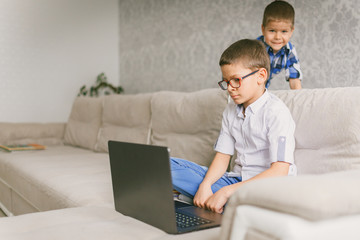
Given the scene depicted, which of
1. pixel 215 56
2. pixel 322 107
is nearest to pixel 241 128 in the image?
pixel 322 107

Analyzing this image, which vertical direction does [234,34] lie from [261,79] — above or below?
above

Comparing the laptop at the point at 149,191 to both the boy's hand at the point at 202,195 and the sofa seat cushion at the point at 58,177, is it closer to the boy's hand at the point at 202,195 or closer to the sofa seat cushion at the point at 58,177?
the boy's hand at the point at 202,195

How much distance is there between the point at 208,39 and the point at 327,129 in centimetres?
186

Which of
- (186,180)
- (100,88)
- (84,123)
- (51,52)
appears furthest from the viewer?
(100,88)

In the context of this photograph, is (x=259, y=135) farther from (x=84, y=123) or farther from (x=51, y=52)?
(x=51, y=52)

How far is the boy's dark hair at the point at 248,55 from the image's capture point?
144cm

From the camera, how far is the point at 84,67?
432 centimetres

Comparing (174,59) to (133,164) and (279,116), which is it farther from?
(133,164)

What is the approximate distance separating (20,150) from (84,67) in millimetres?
1432

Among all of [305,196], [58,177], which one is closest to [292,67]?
[58,177]

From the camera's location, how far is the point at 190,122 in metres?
2.26

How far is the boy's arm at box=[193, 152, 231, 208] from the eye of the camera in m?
1.42

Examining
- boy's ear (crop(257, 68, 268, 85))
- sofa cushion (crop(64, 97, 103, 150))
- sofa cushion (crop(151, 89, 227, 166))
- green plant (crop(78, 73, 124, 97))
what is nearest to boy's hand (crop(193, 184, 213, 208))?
boy's ear (crop(257, 68, 268, 85))

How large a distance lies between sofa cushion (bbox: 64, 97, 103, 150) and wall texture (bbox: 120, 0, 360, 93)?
714 mm
